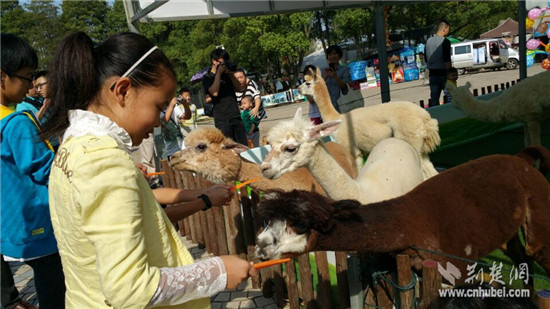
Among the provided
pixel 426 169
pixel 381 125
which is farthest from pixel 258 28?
pixel 426 169

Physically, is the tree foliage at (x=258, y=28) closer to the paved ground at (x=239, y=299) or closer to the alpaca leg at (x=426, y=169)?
the alpaca leg at (x=426, y=169)

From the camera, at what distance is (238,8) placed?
6160 millimetres

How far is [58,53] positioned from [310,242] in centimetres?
116

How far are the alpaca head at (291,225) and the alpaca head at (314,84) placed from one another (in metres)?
3.95

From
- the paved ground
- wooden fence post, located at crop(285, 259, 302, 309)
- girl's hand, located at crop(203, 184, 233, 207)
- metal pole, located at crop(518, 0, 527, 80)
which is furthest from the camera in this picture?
metal pole, located at crop(518, 0, 527, 80)

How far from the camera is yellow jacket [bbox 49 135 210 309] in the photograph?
949 mm

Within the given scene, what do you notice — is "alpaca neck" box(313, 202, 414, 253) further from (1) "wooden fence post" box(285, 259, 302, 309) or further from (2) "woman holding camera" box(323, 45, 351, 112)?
(2) "woman holding camera" box(323, 45, 351, 112)

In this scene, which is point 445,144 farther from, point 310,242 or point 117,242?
point 117,242

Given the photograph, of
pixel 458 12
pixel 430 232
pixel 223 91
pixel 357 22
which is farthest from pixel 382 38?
pixel 458 12

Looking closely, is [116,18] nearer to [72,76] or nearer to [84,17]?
[84,17]

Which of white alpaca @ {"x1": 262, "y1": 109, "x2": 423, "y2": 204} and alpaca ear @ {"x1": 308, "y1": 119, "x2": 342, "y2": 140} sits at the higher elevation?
alpaca ear @ {"x1": 308, "y1": 119, "x2": 342, "y2": 140}

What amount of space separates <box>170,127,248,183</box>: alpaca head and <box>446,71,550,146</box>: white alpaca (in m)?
3.85

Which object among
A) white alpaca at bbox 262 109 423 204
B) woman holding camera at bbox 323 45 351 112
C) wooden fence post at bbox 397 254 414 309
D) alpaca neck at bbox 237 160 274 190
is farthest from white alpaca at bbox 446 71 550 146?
wooden fence post at bbox 397 254 414 309

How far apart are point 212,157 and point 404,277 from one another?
237 centimetres
